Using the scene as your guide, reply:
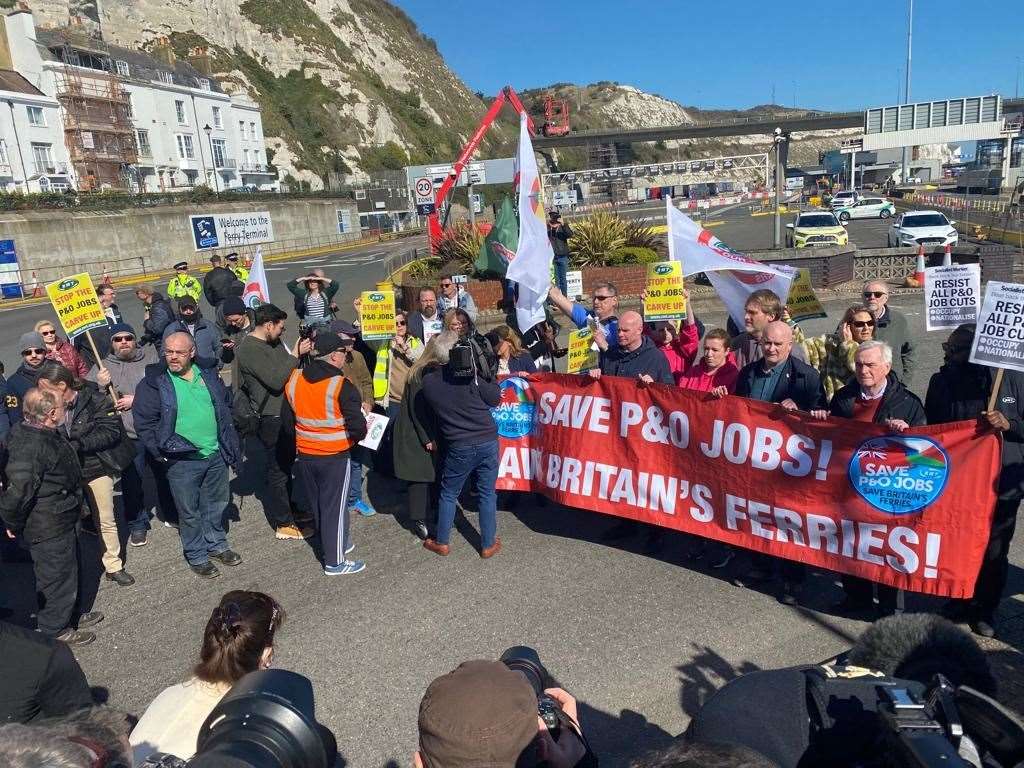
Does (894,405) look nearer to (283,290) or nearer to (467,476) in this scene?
(467,476)

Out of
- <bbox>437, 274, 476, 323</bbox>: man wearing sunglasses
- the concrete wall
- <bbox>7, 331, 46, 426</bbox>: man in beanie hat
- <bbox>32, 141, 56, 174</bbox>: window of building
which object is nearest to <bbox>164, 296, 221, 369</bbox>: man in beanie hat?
<bbox>7, 331, 46, 426</bbox>: man in beanie hat

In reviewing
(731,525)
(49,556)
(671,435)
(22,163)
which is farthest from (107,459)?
(22,163)

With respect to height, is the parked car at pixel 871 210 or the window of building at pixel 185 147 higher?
the window of building at pixel 185 147

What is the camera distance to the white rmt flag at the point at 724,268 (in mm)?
6305

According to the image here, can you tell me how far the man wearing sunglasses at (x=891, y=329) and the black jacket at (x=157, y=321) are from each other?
7474mm

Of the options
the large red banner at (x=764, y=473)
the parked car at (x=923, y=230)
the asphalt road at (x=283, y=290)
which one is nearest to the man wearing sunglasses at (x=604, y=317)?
the large red banner at (x=764, y=473)

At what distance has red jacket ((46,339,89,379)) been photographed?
7.03 metres

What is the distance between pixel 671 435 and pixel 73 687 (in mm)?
3751

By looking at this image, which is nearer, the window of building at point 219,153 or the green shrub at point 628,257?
the green shrub at point 628,257

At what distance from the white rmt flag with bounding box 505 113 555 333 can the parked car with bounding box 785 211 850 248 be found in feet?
57.2

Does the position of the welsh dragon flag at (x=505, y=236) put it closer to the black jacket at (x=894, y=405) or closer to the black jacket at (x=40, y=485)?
the black jacket at (x=894, y=405)

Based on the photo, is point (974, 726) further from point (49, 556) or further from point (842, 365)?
point (49, 556)

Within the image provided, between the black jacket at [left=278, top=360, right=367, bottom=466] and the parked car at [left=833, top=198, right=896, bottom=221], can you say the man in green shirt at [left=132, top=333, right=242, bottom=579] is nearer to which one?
the black jacket at [left=278, top=360, right=367, bottom=466]

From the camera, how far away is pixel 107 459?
209 inches
